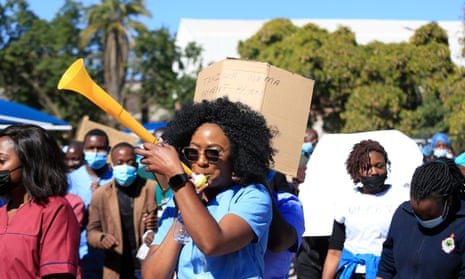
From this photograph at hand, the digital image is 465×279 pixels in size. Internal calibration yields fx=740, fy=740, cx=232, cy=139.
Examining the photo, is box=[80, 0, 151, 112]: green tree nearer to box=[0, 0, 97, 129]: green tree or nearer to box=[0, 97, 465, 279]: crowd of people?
box=[0, 0, 97, 129]: green tree

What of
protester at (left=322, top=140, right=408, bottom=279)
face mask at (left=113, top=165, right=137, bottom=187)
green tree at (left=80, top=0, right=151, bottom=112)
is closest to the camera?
protester at (left=322, top=140, right=408, bottom=279)

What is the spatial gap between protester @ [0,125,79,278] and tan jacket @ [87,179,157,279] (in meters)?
2.65

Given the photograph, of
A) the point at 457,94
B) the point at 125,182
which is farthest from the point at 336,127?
the point at 125,182

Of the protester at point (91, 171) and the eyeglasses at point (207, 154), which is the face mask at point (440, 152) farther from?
the eyeglasses at point (207, 154)

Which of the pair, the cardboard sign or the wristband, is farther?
the cardboard sign

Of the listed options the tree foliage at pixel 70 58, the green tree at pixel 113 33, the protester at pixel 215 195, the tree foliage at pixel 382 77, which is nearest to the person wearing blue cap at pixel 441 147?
the protester at pixel 215 195

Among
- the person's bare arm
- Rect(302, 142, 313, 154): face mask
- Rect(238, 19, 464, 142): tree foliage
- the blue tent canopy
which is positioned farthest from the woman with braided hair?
Rect(238, 19, 464, 142): tree foliage

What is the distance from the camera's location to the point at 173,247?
2914mm

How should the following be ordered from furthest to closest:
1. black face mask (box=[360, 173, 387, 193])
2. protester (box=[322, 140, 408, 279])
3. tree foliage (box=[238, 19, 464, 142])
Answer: tree foliage (box=[238, 19, 464, 142]) < black face mask (box=[360, 173, 387, 193]) < protester (box=[322, 140, 408, 279])

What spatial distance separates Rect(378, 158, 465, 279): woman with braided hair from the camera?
379cm

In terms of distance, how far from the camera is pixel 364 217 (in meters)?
5.14

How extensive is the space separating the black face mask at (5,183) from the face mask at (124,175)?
292 centimetres

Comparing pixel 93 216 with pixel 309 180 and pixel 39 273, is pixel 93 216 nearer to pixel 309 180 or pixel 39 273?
pixel 309 180

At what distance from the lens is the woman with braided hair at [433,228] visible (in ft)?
12.4
